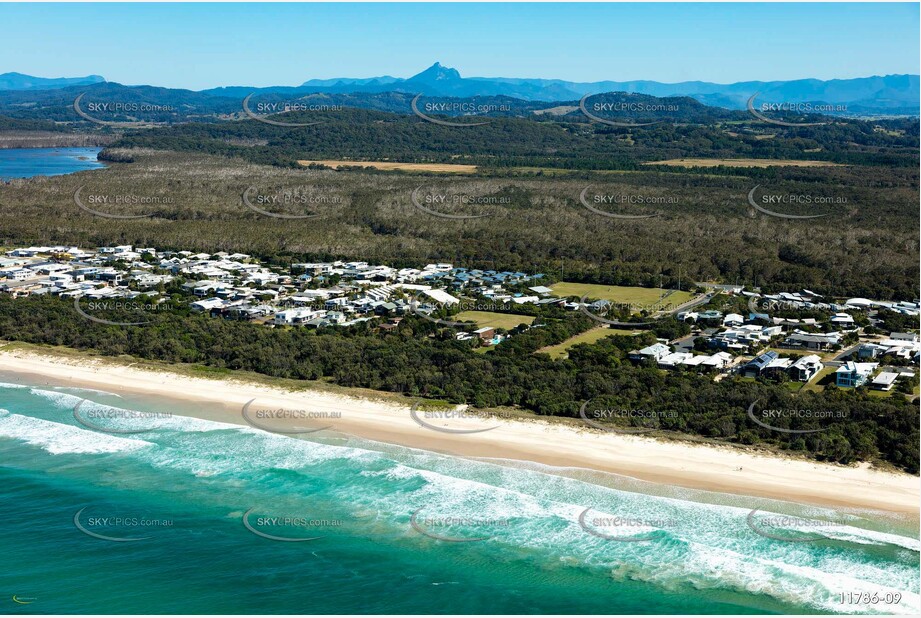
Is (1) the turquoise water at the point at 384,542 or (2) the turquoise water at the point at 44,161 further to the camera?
(2) the turquoise water at the point at 44,161

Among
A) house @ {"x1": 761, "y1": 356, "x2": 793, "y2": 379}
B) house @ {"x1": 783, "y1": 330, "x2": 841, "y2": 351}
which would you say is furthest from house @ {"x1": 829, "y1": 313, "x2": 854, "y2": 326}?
house @ {"x1": 761, "y1": 356, "x2": 793, "y2": 379}

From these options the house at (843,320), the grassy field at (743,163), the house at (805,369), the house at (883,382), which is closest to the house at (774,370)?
the house at (805,369)

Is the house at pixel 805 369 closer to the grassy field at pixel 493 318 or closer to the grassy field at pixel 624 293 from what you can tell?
the grassy field at pixel 493 318

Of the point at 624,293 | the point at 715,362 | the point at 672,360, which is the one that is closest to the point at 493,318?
the point at 624,293

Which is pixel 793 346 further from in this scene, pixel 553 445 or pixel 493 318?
pixel 553 445

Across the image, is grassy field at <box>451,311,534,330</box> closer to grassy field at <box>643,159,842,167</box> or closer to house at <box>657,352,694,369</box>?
house at <box>657,352,694,369</box>

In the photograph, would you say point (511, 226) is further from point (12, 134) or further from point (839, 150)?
point (12, 134)
